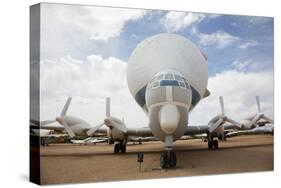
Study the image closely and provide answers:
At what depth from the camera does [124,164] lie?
15969 millimetres

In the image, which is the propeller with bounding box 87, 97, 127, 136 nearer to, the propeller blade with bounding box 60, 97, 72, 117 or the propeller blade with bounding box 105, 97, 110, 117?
the propeller blade with bounding box 105, 97, 110, 117

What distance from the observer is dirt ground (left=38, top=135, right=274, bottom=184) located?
15.0 m

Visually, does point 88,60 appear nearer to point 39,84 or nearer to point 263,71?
point 39,84

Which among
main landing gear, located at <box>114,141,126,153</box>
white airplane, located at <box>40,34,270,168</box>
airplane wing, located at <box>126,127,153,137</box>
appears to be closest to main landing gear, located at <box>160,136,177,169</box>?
white airplane, located at <box>40,34,270,168</box>

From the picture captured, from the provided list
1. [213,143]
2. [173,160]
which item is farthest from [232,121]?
Answer: [173,160]

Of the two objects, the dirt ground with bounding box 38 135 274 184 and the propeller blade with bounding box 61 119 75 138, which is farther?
the propeller blade with bounding box 61 119 75 138

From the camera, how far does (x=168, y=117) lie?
52.5 feet

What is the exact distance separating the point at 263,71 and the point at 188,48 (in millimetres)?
2552

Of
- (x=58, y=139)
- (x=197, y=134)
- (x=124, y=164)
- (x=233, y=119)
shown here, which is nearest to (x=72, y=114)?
(x=58, y=139)

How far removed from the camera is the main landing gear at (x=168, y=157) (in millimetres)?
16312

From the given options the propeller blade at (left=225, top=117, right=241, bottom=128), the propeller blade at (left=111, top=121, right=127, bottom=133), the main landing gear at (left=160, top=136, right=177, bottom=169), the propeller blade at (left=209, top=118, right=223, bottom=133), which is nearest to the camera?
the propeller blade at (left=111, top=121, right=127, bottom=133)

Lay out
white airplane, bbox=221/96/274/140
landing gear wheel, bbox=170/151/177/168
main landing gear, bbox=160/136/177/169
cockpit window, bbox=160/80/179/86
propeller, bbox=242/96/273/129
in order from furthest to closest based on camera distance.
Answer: propeller, bbox=242/96/273/129 < white airplane, bbox=221/96/274/140 < landing gear wheel, bbox=170/151/177/168 < main landing gear, bbox=160/136/177/169 < cockpit window, bbox=160/80/179/86

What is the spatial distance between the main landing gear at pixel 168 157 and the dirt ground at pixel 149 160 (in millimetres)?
117

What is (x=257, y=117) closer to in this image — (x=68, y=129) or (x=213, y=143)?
(x=213, y=143)
